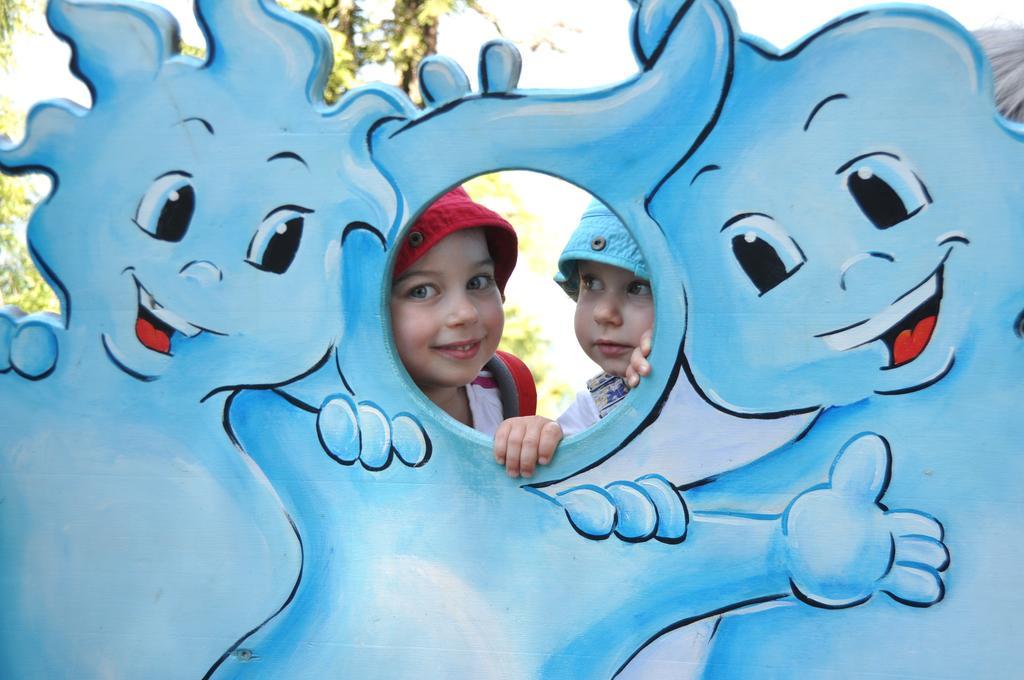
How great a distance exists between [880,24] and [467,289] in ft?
2.35

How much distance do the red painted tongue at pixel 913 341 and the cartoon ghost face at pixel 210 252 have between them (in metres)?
0.63

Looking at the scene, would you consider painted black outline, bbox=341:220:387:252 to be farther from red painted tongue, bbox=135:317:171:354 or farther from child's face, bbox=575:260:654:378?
child's face, bbox=575:260:654:378

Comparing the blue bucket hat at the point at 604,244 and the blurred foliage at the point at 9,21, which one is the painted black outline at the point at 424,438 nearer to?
the blue bucket hat at the point at 604,244

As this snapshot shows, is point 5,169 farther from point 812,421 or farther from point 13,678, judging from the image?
point 812,421

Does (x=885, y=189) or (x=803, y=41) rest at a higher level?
(x=803, y=41)

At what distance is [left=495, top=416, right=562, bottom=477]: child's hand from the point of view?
47.0 inches

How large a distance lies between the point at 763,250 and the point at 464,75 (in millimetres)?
397

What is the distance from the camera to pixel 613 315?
5.32 ft

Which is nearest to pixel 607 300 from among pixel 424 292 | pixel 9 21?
pixel 424 292

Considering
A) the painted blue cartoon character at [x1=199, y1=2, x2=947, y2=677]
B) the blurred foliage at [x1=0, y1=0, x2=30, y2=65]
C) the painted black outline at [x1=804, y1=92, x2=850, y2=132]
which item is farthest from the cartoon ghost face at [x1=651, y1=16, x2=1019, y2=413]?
the blurred foliage at [x1=0, y1=0, x2=30, y2=65]

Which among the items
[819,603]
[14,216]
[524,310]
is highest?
[819,603]

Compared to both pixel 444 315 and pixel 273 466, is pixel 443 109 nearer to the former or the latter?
pixel 444 315

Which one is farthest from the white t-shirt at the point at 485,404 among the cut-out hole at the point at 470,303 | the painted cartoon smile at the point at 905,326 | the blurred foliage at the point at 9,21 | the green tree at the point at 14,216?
the blurred foliage at the point at 9,21

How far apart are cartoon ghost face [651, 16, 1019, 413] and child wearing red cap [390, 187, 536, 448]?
1.43ft
